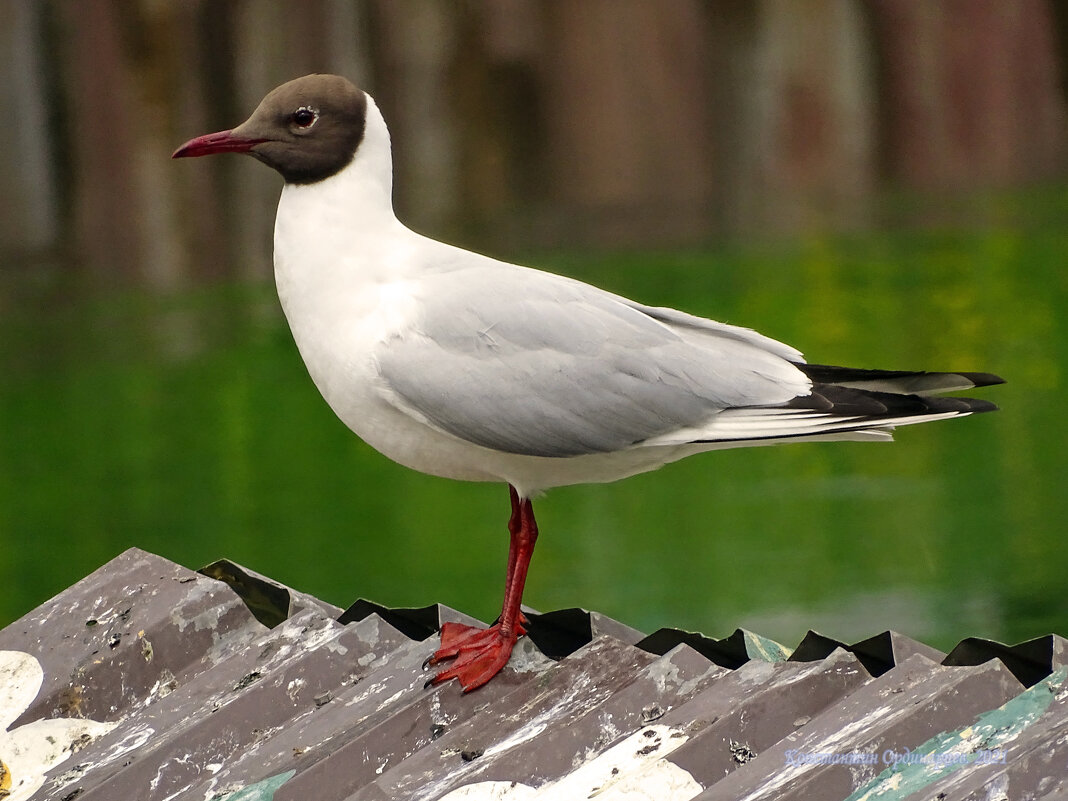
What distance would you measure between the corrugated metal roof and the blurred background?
421 cm

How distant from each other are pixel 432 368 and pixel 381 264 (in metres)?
0.21

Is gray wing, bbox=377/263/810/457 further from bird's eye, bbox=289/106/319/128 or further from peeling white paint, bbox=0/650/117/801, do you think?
peeling white paint, bbox=0/650/117/801

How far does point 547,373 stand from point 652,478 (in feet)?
18.3

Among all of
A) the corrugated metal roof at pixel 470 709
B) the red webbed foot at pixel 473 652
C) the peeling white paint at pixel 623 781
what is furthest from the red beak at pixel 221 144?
the peeling white paint at pixel 623 781

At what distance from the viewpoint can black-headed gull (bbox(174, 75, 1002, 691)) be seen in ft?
7.13

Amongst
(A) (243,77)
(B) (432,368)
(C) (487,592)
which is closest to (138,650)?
(B) (432,368)

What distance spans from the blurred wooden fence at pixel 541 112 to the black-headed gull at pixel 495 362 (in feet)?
16.5

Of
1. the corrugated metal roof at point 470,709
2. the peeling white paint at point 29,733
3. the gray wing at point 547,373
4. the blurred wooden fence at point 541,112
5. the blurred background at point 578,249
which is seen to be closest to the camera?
the corrugated metal roof at point 470,709

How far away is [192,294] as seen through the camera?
7.48 metres

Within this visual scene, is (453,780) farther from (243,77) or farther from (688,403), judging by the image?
(243,77)

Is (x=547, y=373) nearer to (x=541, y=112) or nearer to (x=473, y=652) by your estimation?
(x=473, y=652)

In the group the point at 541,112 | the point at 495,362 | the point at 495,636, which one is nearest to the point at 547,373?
the point at 495,362

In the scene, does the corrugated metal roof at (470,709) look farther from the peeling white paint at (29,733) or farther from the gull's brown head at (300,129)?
the gull's brown head at (300,129)

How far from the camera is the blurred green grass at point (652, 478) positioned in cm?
640
